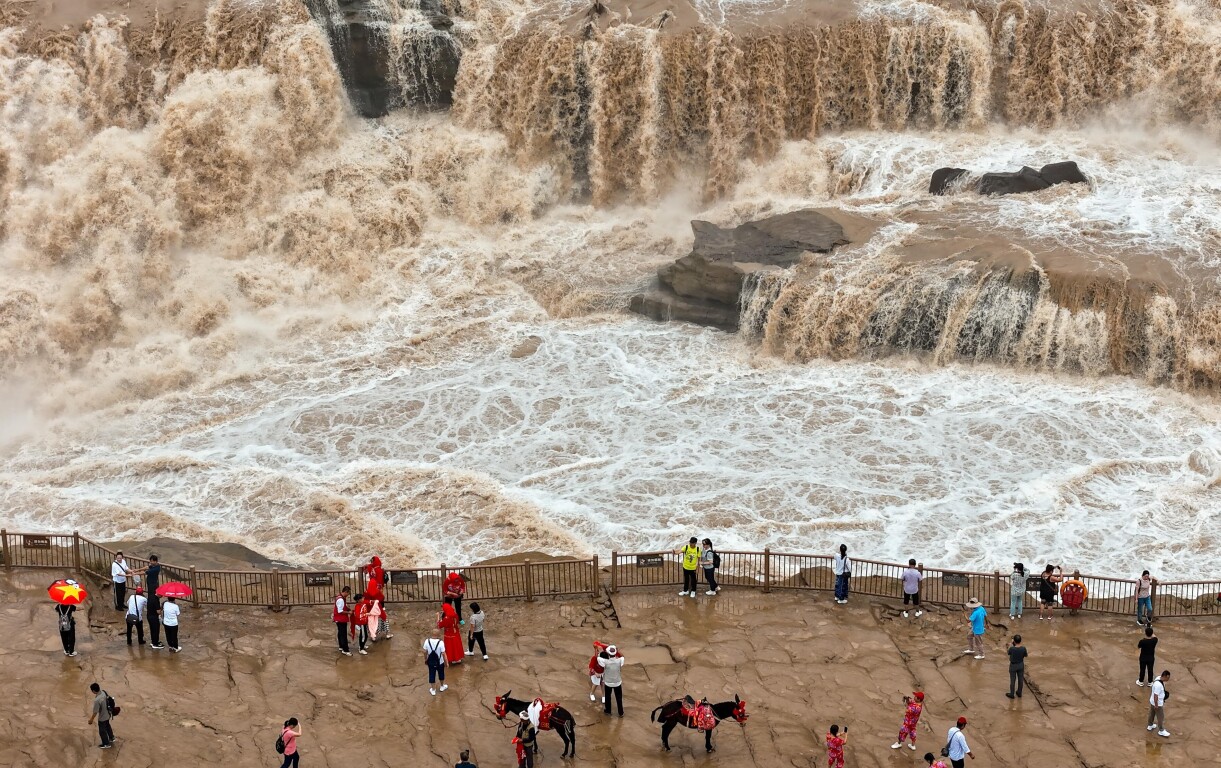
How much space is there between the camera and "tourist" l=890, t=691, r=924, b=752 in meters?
13.6

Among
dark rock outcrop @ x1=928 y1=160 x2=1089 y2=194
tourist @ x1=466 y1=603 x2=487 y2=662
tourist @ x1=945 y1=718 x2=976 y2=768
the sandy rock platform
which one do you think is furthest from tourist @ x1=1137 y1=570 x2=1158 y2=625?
dark rock outcrop @ x1=928 y1=160 x2=1089 y2=194

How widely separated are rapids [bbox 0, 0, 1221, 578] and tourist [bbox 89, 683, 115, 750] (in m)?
6.94

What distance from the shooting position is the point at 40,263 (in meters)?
29.8

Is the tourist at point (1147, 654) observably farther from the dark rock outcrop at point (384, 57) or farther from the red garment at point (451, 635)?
the dark rock outcrop at point (384, 57)

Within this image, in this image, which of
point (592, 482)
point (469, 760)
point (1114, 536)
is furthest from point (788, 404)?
point (469, 760)

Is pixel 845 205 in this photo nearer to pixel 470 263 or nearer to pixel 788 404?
pixel 788 404

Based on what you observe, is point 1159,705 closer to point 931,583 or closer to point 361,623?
point 931,583

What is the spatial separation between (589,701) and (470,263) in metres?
18.1

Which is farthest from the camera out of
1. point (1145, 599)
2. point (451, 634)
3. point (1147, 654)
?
point (1145, 599)

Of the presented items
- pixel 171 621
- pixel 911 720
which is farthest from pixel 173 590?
pixel 911 720

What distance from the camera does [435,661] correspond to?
14.9 metres

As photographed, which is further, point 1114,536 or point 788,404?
point 788,404

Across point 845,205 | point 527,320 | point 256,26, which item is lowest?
point 527,320

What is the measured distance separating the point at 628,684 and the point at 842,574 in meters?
3.59
